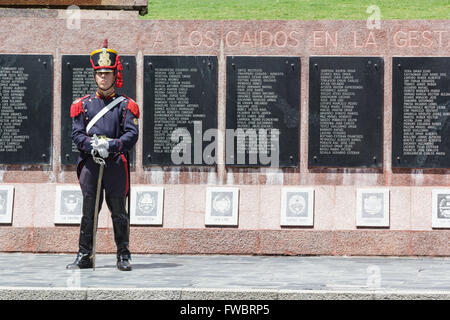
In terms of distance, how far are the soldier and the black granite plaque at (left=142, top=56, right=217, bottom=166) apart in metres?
2.37

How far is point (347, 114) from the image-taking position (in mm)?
12344

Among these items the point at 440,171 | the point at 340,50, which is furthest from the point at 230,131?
the point at 440,171

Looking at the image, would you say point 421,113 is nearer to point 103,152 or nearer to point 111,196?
point 111,196

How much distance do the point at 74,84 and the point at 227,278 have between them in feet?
15.1

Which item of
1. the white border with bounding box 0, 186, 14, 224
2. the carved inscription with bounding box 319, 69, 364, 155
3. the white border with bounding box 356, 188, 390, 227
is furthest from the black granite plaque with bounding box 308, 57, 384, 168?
the white border with bounding box 0, 186, 14, 224

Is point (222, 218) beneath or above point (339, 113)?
beneath

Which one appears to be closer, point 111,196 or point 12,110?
point 111,196

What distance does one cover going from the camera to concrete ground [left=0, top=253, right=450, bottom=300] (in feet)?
25.8

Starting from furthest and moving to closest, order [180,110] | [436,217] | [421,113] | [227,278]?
[180,110], [421,113], [436,217], [227,278]

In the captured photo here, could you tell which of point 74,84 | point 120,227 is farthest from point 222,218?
point 74,84

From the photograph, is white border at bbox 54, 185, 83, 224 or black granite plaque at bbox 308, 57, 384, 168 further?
white border at bbox 54, 185, 83, 224

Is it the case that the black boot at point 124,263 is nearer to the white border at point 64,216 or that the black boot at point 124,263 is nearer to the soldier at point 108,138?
the soldier at point 108,138

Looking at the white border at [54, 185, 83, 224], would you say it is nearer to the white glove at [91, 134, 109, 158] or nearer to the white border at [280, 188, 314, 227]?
the white border at [280, 188, 314, 227]

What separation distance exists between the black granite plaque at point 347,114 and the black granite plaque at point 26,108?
3600mm
